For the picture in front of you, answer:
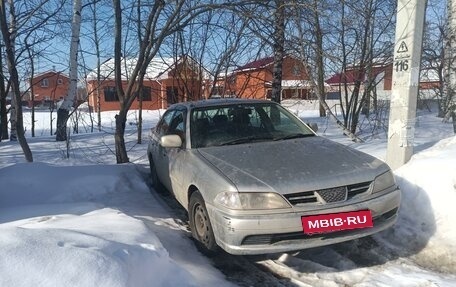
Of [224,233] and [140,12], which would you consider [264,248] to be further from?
[140,12]

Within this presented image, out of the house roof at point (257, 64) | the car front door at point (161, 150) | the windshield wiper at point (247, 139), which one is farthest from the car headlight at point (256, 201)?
the house roof at point (257, 64)

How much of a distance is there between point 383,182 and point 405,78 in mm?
1843

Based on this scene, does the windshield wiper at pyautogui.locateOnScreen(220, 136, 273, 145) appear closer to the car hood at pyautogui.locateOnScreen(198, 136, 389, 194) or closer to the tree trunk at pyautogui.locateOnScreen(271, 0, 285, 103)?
the car hood at pyautogui.locateOnScreen(198, 136, 389, 194)

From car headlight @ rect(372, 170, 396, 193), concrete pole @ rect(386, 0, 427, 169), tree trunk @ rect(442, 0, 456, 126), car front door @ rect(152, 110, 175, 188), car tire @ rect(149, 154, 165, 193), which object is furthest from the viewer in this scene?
tree trunk @ rect(442, 0, 456, 126)

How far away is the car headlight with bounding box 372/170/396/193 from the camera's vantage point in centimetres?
354

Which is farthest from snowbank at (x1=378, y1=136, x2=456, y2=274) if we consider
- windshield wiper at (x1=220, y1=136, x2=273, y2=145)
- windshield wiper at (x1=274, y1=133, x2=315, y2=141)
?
windshield wiper at (x1=220, y1=136, x2=273, y2=145)

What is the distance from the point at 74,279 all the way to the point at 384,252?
2682mm

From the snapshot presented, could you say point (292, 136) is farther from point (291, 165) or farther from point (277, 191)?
point (277, 191)

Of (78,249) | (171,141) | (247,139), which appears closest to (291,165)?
(247,139)

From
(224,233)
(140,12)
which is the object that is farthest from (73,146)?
(224,233)

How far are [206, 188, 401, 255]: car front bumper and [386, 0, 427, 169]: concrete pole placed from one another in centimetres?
190

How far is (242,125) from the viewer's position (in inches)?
188

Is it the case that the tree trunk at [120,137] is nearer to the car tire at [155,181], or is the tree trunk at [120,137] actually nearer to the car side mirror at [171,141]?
the car tire at [155,181]
